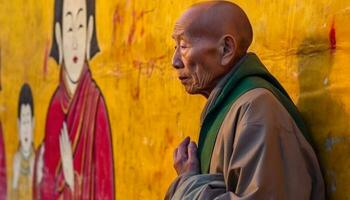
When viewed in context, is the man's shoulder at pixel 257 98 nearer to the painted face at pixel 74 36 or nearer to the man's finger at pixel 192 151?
the man's finger at pixel 192 151

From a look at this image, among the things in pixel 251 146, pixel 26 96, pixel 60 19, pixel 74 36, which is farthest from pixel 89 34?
pixel 251 146

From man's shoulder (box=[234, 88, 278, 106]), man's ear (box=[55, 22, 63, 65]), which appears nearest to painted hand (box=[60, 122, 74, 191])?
man's ear (box=[55, 22, 63, 65])

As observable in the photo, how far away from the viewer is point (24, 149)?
6.33m

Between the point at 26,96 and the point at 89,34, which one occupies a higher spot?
the point at 89,34

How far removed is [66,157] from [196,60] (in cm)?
262

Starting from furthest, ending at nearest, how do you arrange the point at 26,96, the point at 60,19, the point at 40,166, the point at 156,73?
the point at 26,96, the point at 40,166, the point at 60,19, the point at 156,73

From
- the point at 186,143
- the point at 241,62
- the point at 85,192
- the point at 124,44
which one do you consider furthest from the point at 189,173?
the point at 85,192

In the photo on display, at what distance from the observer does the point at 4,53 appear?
6512 mm

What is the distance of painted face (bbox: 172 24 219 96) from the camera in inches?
129

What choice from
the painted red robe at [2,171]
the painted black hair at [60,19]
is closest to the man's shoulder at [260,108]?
the painted black hair at [60,19]

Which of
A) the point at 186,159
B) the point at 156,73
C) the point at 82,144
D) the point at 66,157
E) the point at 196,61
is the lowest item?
the point at 66,157

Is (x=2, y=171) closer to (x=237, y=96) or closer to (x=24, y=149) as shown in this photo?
(x=24, y=149)

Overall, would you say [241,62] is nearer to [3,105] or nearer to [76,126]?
[76,126]

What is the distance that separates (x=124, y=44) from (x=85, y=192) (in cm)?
101
